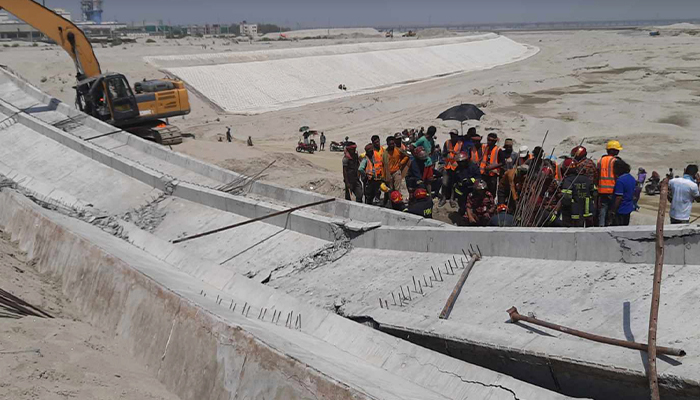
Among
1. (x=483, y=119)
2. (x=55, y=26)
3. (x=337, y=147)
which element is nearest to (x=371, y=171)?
(x=337, y=147)

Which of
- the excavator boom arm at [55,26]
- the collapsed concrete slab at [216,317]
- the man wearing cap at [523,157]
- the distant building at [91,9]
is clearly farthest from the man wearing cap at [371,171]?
the distant building at [91,9]

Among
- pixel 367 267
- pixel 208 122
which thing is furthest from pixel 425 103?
pixel 367 267

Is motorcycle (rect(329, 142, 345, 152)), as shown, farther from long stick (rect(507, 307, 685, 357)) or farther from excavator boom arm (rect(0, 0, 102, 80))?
long stick (rect(507, 307, 685, 357))

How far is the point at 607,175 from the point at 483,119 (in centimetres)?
1813

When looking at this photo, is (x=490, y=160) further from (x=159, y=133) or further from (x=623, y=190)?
(x=159, y=133)

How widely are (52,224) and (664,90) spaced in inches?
1351

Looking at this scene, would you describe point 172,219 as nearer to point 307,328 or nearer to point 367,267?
point 367,267

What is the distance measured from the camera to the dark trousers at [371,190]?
1075cm

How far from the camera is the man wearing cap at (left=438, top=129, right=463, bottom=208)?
35.2 ft

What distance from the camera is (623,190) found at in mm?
8586

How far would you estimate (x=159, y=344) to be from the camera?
6191mm

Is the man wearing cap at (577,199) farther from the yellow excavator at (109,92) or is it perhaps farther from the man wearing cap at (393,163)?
the yellow excavator at (109,92)

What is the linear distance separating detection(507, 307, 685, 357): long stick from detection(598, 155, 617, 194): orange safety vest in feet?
11.1

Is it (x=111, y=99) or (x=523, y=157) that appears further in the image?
(x=111, y=99)
